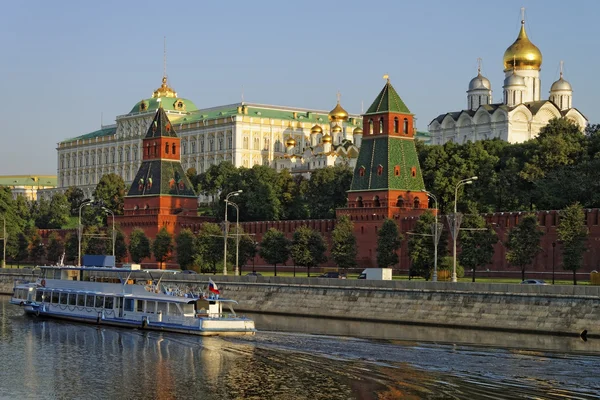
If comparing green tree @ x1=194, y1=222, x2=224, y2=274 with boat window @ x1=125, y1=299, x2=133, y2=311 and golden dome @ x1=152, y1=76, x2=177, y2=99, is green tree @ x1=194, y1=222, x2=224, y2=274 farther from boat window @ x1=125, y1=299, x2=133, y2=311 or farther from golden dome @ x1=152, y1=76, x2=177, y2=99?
golden dome @ x1=152, y1=76, x2=177, y2=99

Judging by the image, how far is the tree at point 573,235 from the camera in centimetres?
6781

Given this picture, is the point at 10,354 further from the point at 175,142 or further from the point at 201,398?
the point at 175,142

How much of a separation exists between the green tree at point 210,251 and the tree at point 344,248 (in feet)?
30.5

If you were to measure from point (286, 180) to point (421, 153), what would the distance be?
979 inches

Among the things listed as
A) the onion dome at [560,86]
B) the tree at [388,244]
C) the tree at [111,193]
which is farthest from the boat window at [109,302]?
the onion dome at [560,86]

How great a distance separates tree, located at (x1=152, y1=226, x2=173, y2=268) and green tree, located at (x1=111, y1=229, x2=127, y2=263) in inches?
A: 194

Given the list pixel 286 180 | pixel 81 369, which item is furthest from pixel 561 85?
pixel 81 369

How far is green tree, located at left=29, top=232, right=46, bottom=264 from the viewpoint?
363 ft

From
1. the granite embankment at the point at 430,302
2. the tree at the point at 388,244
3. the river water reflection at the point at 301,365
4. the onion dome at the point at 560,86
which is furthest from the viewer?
the onion dome at the point at 560,86

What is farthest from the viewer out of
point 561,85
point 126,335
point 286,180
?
point 561,85

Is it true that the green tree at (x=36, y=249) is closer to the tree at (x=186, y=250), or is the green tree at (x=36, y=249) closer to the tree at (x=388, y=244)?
the tree at (x=186, y=250)

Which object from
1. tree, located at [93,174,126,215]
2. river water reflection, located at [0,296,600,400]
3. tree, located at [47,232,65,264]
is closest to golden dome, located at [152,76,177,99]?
tree, located at [93,174,126,215]

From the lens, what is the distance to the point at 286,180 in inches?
4892

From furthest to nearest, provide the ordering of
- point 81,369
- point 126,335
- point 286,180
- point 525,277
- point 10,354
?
point 286,180 → point 525,277 → point 126,335 → point 10,354 → point 81,369
